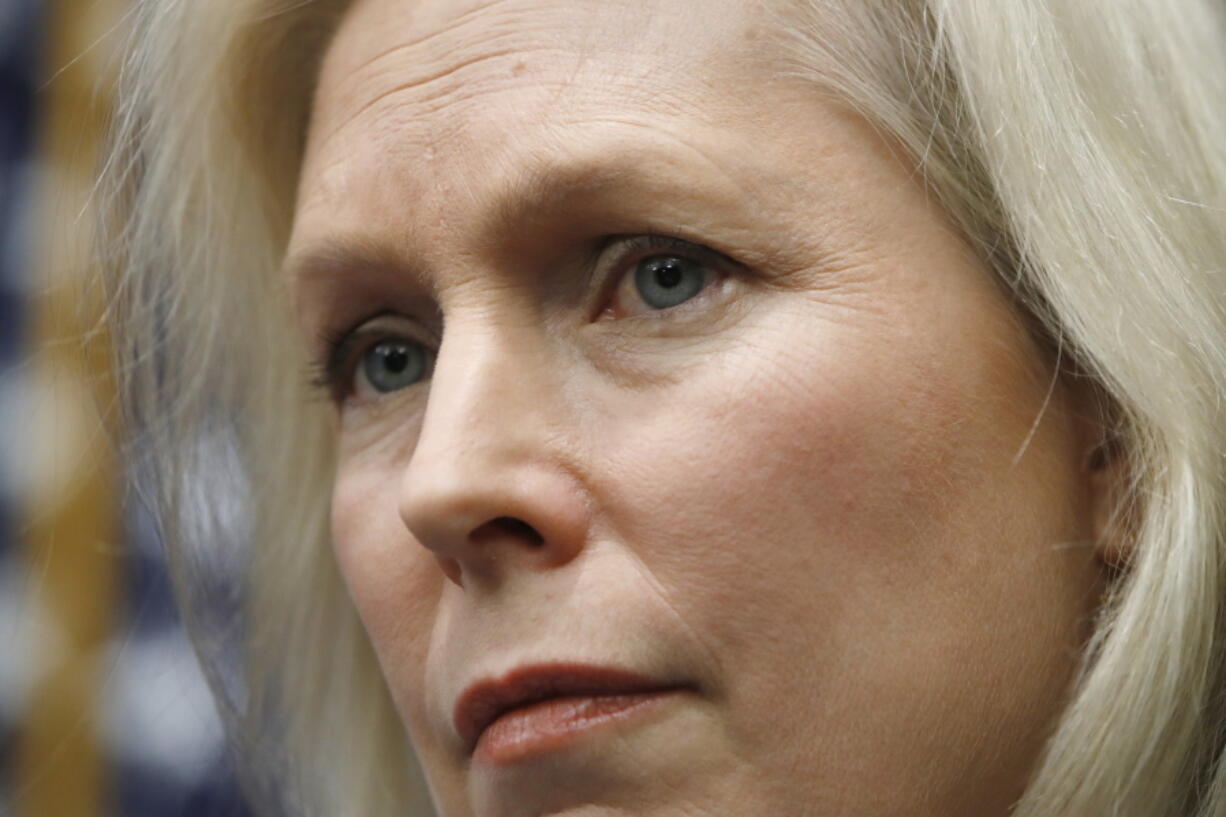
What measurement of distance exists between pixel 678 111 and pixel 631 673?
1.49ft

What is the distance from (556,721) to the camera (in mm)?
1112

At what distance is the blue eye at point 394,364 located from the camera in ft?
4.66

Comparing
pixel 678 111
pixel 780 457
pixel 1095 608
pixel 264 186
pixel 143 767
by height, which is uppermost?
pixel 264 186

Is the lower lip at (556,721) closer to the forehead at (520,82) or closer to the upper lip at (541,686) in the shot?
the upper lip at (541,686)

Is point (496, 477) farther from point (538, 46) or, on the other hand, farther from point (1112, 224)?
point (1112, 224)

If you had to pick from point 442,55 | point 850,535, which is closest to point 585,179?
point 442,55

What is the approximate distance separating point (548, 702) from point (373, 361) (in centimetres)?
48

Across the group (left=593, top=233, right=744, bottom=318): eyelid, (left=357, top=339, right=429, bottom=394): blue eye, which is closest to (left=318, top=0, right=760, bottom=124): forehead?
(left=593, top=233, right=744, bottom=318): eyelid

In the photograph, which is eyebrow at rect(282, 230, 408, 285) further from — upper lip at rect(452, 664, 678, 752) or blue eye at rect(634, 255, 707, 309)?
upper lip at rect(452, 664, 678, 752)

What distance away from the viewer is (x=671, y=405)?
3.68ft

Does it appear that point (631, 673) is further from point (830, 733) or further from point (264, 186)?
point (264, 186)

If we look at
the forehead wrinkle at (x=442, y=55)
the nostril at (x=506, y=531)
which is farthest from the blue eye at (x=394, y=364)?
the nostril at (x=506, y=531)

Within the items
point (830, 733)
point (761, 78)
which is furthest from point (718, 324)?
point (830, 733)

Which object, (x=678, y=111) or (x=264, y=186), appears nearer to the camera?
(x=678, y=111)
